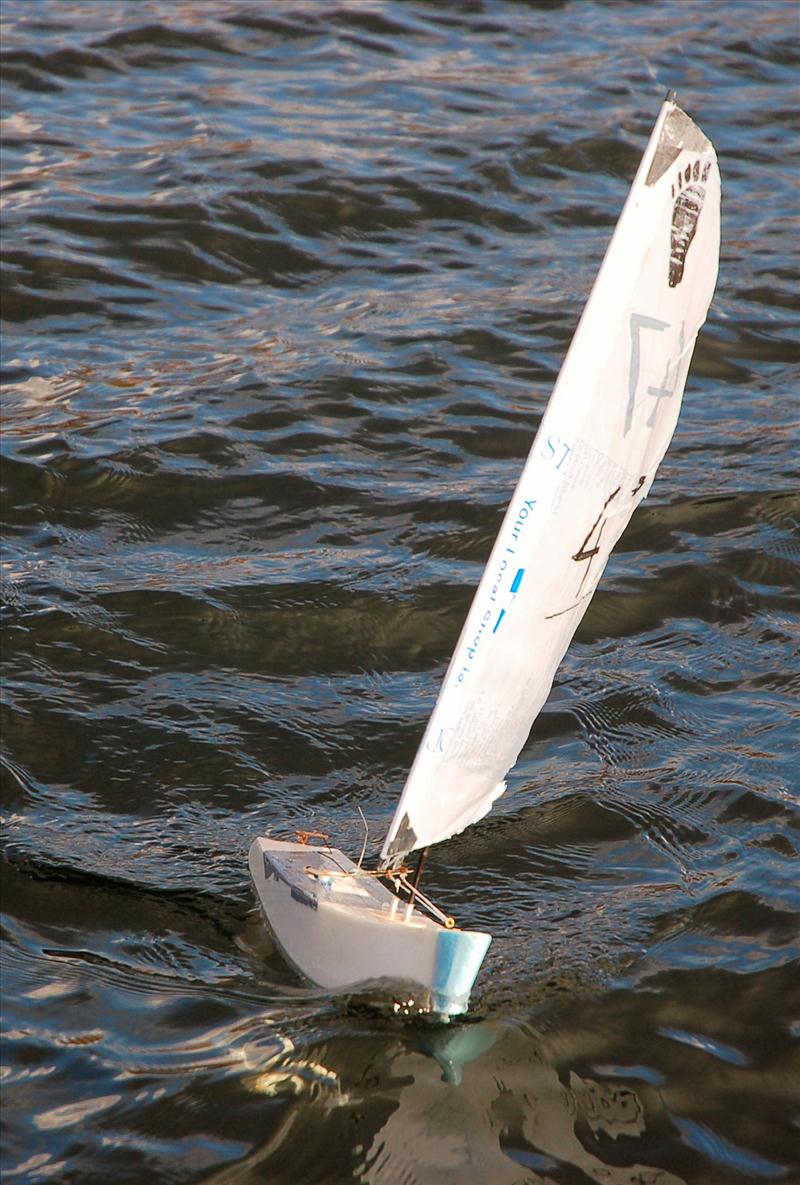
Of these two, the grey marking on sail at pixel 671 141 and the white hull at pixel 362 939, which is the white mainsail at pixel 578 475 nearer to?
the grey marking on sail at pixel 671 141

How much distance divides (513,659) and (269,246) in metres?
9.97

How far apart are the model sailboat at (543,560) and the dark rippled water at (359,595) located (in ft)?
1.62

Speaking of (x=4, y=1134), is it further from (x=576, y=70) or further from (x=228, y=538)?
(x=576, y=70)

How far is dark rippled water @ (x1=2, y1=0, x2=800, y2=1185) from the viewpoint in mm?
7082

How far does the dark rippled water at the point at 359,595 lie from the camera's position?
7082 millimetres

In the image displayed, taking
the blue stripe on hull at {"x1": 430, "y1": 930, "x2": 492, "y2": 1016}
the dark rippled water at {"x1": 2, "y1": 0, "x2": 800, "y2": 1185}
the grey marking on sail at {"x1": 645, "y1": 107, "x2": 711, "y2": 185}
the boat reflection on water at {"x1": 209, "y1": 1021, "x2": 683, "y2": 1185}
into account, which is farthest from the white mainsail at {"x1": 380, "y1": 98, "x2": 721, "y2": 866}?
the dark rippled water at {"x1": 2, "y1": 0, "x2": 800, "y2": 1185}

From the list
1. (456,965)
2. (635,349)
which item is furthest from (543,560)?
(456,965)

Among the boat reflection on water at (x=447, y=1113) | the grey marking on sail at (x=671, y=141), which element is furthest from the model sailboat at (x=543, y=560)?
the boat reflection on water at (x=447, y=1113)

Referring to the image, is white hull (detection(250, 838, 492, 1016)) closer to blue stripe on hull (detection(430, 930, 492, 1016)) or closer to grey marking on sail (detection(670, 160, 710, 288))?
blue stripe on hull (detection(430, 930, 492, 1016))

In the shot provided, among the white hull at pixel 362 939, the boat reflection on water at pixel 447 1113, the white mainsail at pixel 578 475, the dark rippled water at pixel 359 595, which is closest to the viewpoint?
the boat reflection on water at pixel 447 1113

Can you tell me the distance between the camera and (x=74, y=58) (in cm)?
1942

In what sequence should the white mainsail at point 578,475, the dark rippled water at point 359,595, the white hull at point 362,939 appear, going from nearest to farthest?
the white mainsail at point 578,475, the white hull at point 362,939, the dark rippled water at point 359,595

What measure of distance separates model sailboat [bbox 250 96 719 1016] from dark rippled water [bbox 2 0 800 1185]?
0.49 metres

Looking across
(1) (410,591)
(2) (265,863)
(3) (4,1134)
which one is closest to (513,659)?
(2) (265,863)
